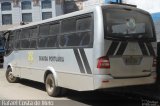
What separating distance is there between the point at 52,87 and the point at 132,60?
3293 mm

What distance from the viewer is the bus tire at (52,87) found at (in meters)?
11.1

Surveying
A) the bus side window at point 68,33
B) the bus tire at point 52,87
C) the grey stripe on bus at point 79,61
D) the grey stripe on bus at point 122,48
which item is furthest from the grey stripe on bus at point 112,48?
the bus tire at point 52,87

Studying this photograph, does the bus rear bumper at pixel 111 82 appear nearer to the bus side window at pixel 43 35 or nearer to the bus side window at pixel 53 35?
the bus side window at pixel 53 35

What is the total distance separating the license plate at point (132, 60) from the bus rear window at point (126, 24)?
0.57 m

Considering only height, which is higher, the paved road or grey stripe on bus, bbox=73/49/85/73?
grey stripe on bus, bbox=73/49/85/73

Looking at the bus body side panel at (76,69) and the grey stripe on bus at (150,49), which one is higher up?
the grey stripe on bus at (150,49)

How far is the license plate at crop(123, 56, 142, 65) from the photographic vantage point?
29.8 feet

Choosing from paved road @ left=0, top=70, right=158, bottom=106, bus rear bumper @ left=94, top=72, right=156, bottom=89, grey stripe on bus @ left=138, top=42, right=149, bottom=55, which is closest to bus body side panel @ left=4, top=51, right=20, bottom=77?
paved road @ left=0, top=70, right=158, bottom=106

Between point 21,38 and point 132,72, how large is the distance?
6511 millimetres

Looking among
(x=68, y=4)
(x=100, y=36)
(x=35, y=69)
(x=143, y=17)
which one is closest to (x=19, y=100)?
(x=35, y=69)

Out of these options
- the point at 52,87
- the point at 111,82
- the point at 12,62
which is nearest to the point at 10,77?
the point at 12,62

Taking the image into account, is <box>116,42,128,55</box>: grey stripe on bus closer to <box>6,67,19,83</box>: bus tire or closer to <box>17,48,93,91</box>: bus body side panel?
<box>17,48,93,91</box>: bus body side panel

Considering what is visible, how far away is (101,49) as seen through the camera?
8703 millimetres

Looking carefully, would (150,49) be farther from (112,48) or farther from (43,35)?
(43,35)
